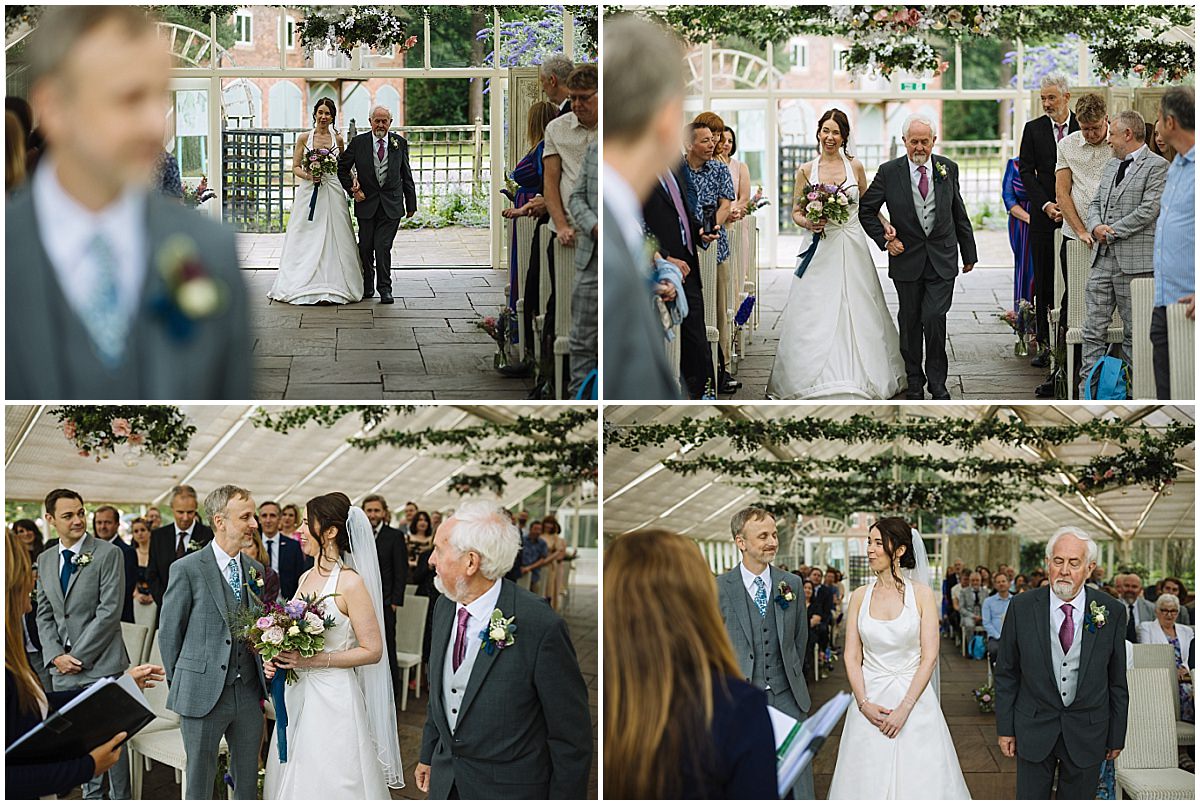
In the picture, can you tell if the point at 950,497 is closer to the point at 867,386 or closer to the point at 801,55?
the point at 867,386

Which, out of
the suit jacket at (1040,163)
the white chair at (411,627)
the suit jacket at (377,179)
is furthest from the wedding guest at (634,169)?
the white chair at (411,627)

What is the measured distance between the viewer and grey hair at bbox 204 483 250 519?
3.99 meters

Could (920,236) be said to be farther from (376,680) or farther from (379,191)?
(376,680)

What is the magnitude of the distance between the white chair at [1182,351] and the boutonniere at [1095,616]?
2.39 ft

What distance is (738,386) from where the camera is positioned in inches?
182

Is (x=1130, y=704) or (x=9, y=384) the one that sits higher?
(x=9, y=384)

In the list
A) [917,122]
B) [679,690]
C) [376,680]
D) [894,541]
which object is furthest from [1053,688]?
[376,680]

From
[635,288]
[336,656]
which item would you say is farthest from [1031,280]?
[336,656]

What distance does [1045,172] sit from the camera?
467 cm

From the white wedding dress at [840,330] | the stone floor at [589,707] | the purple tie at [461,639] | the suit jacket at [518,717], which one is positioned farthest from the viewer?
the white wedding dress at [840,330]

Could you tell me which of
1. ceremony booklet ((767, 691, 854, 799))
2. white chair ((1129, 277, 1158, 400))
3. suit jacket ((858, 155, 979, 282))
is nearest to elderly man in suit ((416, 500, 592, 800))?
ceremony booklet ((767, 691, 854, 799))

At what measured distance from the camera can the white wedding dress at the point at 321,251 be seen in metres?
4.17

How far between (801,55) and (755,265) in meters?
0.89

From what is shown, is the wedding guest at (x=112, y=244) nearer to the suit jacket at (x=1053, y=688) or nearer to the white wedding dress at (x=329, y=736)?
the white wedding dress at (x=329, y=736)
